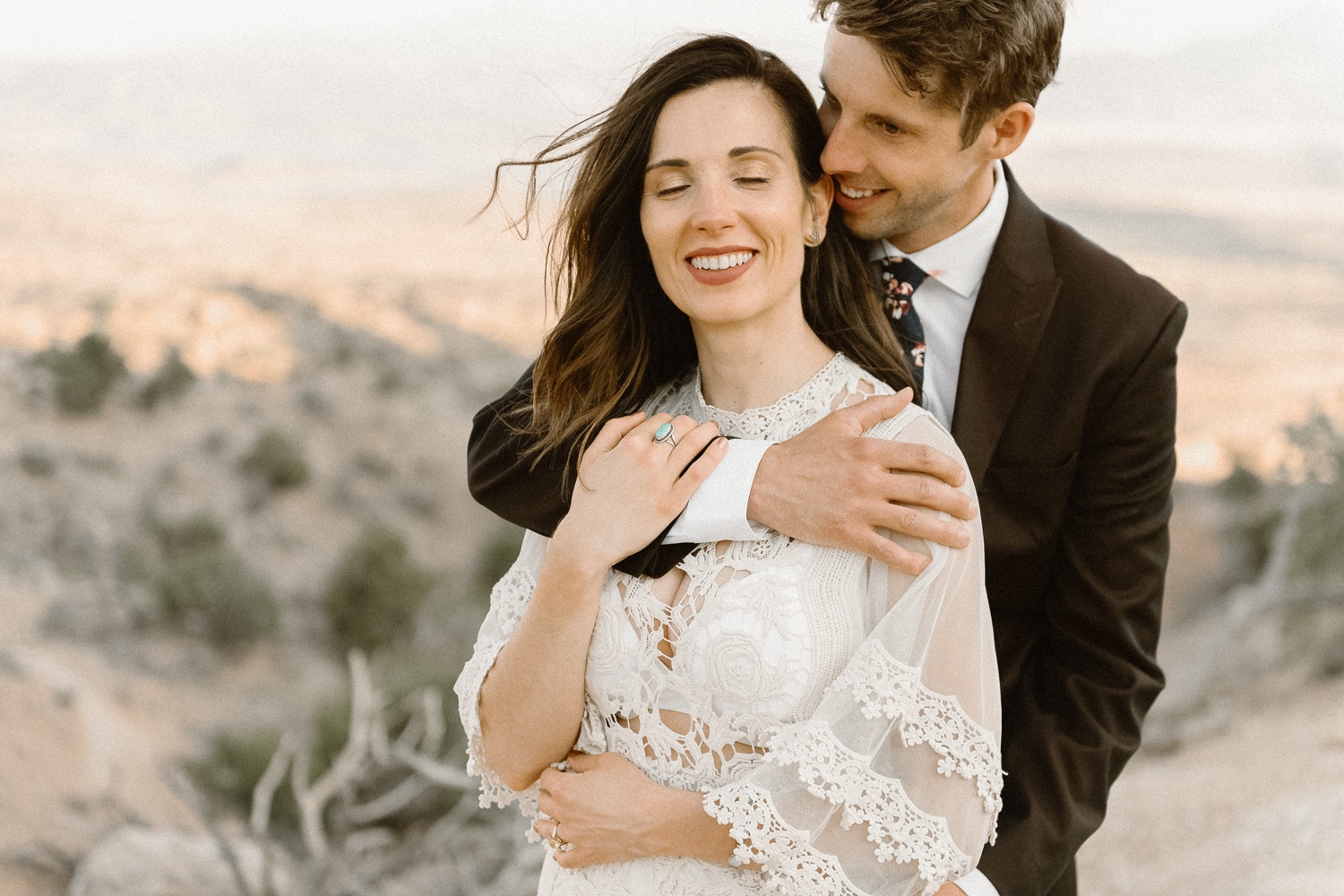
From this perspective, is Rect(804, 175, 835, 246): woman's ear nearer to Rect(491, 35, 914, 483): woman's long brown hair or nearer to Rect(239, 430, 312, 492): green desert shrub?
Rect(491, 35, 914, 483): woman's long brown hair

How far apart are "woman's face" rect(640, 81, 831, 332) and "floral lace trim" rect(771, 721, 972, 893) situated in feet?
2.33

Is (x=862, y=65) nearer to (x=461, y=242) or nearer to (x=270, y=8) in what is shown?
(x=461, y=242)

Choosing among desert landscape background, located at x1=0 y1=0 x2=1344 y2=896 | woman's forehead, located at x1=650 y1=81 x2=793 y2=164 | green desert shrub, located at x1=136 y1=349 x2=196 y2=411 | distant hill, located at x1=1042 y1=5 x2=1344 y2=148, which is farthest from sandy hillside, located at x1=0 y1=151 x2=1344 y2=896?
woman's forehead, located at x1=650 y1=81 x2=793 y2=164

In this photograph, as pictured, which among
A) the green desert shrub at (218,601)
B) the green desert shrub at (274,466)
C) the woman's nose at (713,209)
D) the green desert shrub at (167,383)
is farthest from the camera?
the green desert shrub at (167,383)

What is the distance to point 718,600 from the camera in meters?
1.78

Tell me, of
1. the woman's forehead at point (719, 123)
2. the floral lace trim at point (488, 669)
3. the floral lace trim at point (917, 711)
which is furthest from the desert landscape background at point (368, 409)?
the floral lace trim at point (917, 711)

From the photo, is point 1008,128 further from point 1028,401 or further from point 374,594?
point 374,594

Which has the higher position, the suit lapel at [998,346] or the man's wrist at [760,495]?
the suit lapel at [998,346]

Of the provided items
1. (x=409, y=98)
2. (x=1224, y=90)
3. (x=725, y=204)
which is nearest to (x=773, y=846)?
(x=725, y=204)

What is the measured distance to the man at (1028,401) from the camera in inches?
80.2

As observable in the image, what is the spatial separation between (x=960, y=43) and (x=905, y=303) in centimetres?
48

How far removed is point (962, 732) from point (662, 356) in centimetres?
93

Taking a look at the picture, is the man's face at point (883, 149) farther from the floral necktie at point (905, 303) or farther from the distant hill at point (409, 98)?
the distant hill at point (409, 98)

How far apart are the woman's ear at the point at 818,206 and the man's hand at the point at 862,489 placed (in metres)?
0.40
